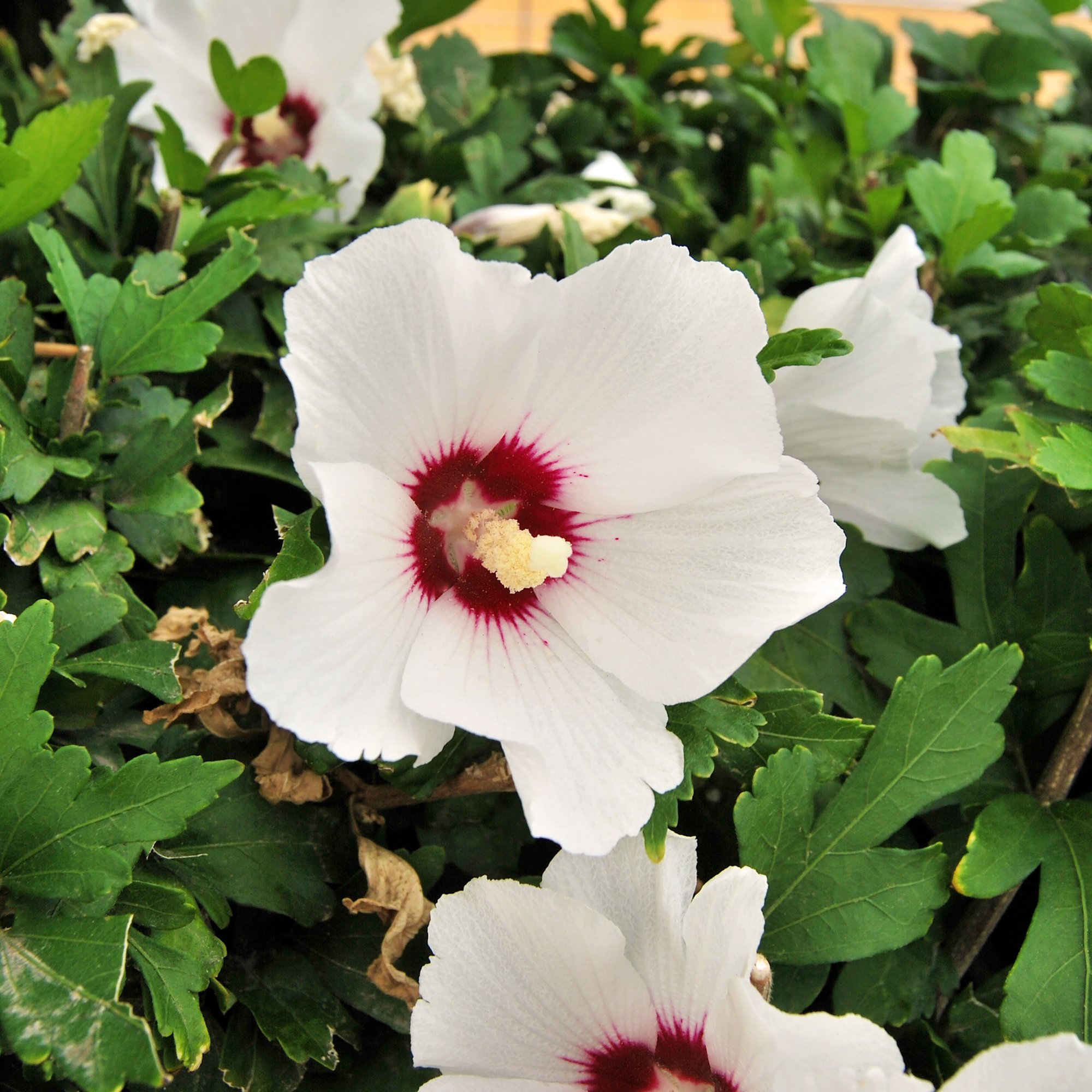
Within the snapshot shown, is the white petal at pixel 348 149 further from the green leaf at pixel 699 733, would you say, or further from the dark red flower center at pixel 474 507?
the green leaf at pixel 699 733

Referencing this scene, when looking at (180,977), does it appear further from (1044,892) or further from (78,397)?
(1044,892)

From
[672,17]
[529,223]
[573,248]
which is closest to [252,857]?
[573,248]

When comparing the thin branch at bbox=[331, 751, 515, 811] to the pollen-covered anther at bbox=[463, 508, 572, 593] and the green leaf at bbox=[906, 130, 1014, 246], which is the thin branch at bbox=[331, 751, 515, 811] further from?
the green leaf at bbox=[906, 130, 1014, 246]

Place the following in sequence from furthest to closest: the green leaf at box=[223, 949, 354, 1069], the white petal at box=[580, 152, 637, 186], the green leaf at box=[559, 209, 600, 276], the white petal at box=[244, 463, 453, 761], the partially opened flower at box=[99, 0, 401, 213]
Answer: the white petal at box=[580, 152, 637, 186] → the partially opened flower at box=[99, 0, 401, 213] → the green leaf at box=[559, 209, 600, 276] → the green leaf at box=[223, 949, 354, 1069] → the white petal at box=[244, 463, 453, 761]

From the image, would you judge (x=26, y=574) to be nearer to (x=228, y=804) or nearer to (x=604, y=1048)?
(x=228, y=804)

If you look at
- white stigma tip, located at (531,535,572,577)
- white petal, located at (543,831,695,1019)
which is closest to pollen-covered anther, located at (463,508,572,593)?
white stigma tip, located at (531,535,572,577)

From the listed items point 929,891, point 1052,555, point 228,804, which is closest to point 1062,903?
point 929,891
